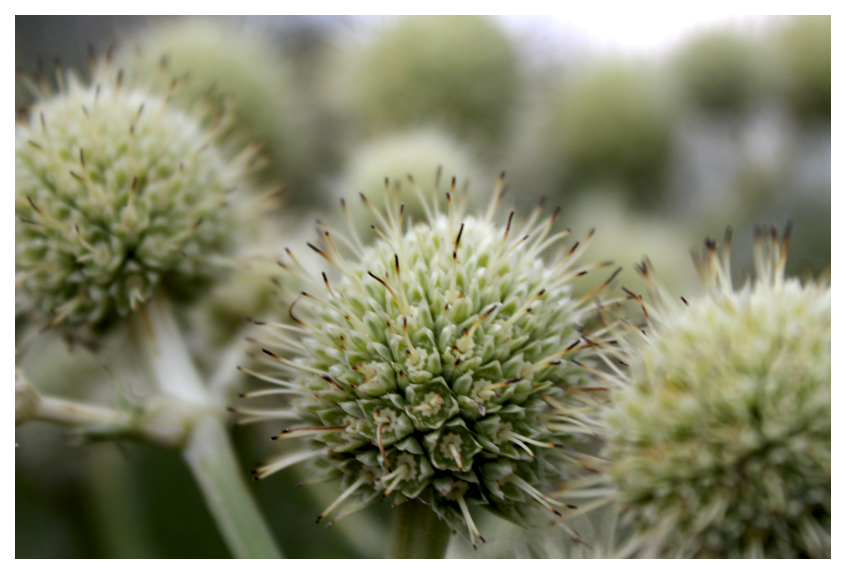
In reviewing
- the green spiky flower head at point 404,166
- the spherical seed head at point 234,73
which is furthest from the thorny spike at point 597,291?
→ the spherical seed head at point 234,73

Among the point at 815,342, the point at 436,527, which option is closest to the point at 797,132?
the point at 815,342

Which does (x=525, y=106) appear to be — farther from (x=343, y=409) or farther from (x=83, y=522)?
(x=83, y=522)

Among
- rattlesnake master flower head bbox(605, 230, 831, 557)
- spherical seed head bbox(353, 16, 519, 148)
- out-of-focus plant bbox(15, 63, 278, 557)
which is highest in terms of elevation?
spherical seed head bbox(353, 16, 519, 148)

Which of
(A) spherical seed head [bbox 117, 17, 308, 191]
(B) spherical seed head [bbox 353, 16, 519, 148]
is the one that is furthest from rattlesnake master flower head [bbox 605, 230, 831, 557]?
(A) spherical seed head [bbox 117, 17, 308, 191]

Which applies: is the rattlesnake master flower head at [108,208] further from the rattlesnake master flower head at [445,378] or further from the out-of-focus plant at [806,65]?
Result: the out-of-focus plant at [806,65]

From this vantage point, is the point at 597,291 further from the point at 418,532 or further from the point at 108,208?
the point at 108,208

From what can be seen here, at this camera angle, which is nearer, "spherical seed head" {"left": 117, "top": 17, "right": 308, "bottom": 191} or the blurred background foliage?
the blurred background foliage

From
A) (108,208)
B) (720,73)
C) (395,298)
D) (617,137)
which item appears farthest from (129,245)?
(720,73)

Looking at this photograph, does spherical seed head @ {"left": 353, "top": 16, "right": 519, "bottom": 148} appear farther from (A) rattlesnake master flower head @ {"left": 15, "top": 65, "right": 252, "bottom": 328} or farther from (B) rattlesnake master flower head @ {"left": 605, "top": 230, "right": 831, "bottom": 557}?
(B) rattlesnake master flower head @ {"left": 605, "top": 230, "right": 831, "bottom": 557}
